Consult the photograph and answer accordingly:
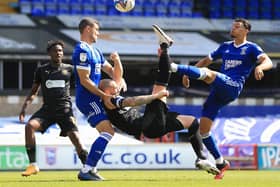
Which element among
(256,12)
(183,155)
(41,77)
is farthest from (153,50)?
(41,77)

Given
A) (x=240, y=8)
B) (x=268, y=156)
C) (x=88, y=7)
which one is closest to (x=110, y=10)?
(x=88, y=7)

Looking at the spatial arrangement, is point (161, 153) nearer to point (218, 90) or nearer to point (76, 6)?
point (218, 90)

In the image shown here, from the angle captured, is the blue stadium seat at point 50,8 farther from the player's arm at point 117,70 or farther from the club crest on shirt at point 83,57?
the club crest on shirt at point 83,57

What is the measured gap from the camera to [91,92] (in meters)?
12.1

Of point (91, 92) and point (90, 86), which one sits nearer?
point (90, 86)

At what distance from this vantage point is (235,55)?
13.0 meters

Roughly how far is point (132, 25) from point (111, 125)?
59.2 ft

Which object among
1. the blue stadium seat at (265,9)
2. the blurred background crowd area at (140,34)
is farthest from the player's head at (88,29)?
the blue stadium seat at (265,9)

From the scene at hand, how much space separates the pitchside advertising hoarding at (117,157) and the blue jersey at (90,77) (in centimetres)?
761

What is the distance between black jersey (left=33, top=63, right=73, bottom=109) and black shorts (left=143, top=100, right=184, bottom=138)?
1813 mm

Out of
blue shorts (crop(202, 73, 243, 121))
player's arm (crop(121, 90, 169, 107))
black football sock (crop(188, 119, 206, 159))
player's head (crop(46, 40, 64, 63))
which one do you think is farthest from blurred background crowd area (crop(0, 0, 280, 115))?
player's arm (crop(121, 90, 169, 107))

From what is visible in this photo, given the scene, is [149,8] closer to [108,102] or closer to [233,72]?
[233,72]

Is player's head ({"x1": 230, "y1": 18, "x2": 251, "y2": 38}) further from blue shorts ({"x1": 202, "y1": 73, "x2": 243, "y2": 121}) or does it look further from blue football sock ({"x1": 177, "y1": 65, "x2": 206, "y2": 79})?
blue football sock ({"x1": 177, "y1": 65, "x2": 206, "y2": 79})

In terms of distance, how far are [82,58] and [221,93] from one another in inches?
87.7
